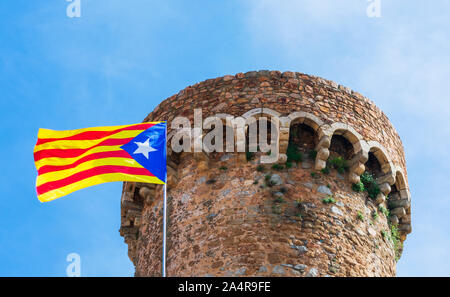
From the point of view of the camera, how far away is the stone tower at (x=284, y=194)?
14336 mm

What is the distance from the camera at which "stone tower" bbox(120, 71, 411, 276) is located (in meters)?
14.3

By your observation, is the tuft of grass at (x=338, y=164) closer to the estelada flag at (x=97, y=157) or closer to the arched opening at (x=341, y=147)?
the arched opening at (x=341, y=147)

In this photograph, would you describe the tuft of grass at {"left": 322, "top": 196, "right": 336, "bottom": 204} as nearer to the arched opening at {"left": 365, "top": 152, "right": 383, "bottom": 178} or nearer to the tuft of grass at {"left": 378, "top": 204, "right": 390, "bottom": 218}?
the tuft of grass at {"left": 378, "top": 204, "right": 390, "bottom": 218}

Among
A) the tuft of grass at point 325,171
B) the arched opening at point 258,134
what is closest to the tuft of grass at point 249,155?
the arched opening at point 258,134

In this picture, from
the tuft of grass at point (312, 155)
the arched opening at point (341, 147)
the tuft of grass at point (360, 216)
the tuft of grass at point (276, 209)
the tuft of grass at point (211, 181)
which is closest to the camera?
the tuft of grass at point (276, 209)

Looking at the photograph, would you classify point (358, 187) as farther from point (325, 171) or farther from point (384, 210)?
point (384, 210)

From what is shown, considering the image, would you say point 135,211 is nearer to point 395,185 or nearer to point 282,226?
point 282,226

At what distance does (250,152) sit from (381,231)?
255 centimetres

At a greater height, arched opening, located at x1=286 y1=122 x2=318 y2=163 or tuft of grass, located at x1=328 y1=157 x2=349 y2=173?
arched opening, located at x1=286 y1=122 x2=318 y2=163

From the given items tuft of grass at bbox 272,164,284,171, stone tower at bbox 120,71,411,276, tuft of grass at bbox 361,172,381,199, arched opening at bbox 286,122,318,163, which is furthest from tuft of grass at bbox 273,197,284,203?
tuft of grass at bbox 361,172,381,199

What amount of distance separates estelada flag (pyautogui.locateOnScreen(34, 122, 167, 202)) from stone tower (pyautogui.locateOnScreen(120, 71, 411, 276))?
75 centimetres

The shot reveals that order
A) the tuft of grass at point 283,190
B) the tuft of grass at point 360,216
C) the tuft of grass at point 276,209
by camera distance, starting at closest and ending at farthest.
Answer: the tuft of grass at point 276,209
the tuft of grass at point 283,190
the tuft of grass at point 360,216

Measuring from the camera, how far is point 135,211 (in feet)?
54.8

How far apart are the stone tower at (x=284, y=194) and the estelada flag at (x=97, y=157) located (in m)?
0.75
